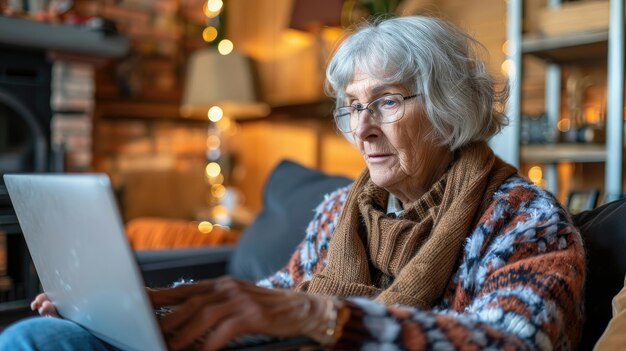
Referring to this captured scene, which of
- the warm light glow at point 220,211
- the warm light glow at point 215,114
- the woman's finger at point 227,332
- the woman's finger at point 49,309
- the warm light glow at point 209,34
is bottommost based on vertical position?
the warm light glow at point 220,211

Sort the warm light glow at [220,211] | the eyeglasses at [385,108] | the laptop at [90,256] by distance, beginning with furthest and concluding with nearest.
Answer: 1. the warm light glow at [220,211]
2. the eyeglasses at [385,108]
3. the laptop at [90,256]

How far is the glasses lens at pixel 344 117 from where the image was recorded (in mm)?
1216

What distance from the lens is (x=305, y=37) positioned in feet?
11.8

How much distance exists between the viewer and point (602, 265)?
1012 mm

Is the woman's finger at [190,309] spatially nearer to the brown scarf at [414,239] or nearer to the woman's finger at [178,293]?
the woman's finger at [178,293]

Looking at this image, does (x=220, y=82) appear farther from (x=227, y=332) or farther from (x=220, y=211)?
(x=227, y=332)

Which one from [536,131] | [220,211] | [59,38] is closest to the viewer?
[536,131]

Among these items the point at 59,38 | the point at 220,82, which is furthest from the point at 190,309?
the point at 220,82

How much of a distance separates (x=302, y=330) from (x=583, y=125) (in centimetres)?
163

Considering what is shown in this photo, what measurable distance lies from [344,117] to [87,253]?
0.74 m

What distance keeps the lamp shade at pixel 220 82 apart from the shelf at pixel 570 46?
1.71 m

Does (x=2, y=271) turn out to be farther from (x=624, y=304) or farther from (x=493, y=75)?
(x=624, y=304)

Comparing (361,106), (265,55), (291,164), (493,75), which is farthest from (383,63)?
(265,55)

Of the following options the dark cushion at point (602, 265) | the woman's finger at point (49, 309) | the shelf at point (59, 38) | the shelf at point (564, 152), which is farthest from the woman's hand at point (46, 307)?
the shelf at point (59, 38)
